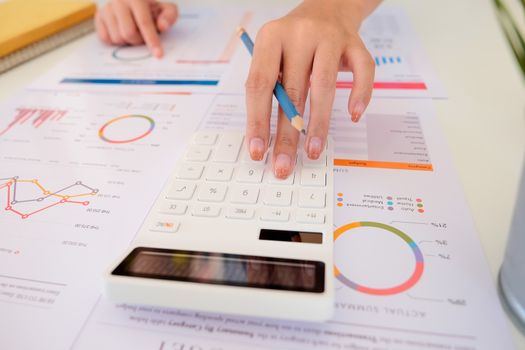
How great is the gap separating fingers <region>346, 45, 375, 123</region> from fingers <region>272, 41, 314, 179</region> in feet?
0.17

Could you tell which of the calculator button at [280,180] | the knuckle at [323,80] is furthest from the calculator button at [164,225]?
the knuckle at [323,80]

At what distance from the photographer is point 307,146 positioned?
0.41 metres

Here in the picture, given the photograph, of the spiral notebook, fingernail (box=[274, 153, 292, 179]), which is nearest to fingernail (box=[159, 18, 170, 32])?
the spiral notebook

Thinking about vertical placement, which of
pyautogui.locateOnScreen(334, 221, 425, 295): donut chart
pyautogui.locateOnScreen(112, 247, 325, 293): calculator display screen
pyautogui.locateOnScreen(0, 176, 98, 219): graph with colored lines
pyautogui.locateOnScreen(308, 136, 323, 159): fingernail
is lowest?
pyautogui.locateOnScreen(112, 247, 325, 293): calculator display screen

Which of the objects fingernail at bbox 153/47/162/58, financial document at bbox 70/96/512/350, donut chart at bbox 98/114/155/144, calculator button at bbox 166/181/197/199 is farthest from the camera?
fingernail at bbox 153/47/162/58

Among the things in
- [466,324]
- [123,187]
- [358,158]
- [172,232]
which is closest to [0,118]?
[123,187]

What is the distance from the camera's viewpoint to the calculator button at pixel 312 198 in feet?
1.21

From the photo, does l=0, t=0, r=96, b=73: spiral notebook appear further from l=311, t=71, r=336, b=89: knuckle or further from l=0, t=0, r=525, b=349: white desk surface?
l=311, t=71, r=336, b=89: knuckle

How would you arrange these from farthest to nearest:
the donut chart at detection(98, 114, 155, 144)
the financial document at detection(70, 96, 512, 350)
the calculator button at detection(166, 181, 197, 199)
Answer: the donut chart at detection(98, 114, 155, 144), the calculator button at detection(166, 181, 197, 199), the financial document at detection(70, 96, 512, 350)

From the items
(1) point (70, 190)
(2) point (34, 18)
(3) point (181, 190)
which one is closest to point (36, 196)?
(1) point (70, 190)

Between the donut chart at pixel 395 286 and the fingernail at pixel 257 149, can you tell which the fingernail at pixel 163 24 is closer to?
the fingernail at pixel 257 149

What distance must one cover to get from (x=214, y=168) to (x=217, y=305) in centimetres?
17

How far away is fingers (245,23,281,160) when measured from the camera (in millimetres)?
418

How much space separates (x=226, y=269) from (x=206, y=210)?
78mm
